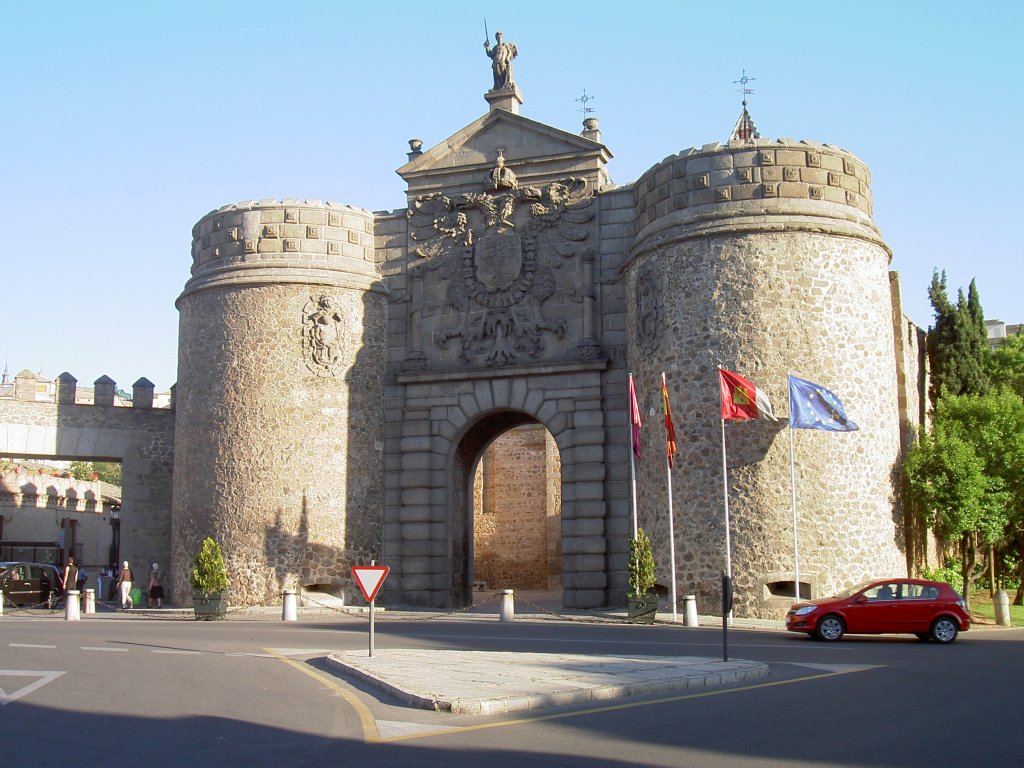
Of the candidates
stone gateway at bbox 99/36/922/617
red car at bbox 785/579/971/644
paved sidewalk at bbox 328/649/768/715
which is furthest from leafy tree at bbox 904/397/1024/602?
paved sidewalk at bbox 328/649/768/715

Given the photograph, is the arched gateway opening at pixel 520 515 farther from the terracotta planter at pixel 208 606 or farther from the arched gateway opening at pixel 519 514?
the terracotta planter at pixel 208 606

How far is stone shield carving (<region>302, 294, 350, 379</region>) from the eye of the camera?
2958 cm

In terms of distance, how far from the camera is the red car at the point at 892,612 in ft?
61.1

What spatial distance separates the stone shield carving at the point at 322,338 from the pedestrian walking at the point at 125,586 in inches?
310

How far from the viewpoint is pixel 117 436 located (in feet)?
108

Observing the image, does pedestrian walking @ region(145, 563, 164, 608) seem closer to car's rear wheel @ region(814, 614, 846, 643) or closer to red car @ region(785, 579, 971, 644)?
red car @ region(785, 579, 971, 644)

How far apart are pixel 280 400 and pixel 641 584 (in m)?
11.0

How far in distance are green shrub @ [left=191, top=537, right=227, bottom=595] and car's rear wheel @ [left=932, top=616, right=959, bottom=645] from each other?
16.1m

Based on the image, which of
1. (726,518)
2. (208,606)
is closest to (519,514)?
(208,606)

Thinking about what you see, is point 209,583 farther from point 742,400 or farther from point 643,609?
point 742,400

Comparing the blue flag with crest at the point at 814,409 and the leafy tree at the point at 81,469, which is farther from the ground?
the leafy tree at the point at 81,469

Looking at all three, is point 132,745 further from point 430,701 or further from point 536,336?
point 536,336

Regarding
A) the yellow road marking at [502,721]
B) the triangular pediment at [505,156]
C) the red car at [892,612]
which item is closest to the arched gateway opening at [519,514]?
the triangular pediment at [505,156]

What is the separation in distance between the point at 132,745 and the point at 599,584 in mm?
19152
